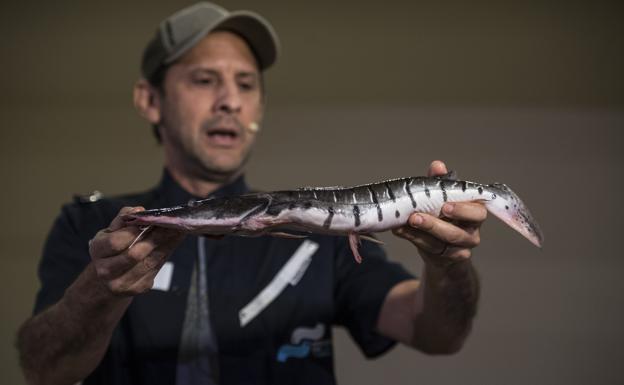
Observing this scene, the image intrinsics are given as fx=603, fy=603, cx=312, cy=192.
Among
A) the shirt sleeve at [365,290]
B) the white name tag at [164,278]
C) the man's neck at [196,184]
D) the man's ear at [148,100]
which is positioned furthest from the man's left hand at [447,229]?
the man's ear at [148,100]

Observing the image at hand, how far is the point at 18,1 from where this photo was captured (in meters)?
3.03

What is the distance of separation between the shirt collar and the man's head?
1.6 inches

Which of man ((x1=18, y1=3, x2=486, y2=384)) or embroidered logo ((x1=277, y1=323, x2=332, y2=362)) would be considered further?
embroidered logo ((x1=277, y1=323, x2=332, y2=362))

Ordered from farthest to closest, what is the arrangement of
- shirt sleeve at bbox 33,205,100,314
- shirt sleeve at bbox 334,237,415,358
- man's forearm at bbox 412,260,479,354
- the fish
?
1. shirt sleeve at bbox 334,237,415,358
2. shirt sleeve at bbox 33,205,100,314
3. man's forearm at bbox 412,260,479,354
4. the fish

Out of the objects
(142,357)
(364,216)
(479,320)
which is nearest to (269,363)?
(142,357)

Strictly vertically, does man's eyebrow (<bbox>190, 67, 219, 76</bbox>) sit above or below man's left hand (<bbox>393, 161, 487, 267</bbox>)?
above

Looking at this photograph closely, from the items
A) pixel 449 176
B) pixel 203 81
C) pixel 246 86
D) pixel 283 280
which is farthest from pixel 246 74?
pixel 449 176

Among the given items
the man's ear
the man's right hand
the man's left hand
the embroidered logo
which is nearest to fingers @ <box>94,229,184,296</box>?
the man's right hand

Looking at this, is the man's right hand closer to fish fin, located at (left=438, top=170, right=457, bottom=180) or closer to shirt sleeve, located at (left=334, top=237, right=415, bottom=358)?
fish fin, located at (left=438, top=170, right=457, bottom=180)

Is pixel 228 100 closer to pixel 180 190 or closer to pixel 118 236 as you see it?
pixel 180 190

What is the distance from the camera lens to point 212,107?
2.04 meters

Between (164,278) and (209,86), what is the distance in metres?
0.68

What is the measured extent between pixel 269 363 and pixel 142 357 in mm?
375

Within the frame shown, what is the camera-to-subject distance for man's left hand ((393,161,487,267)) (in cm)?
124
